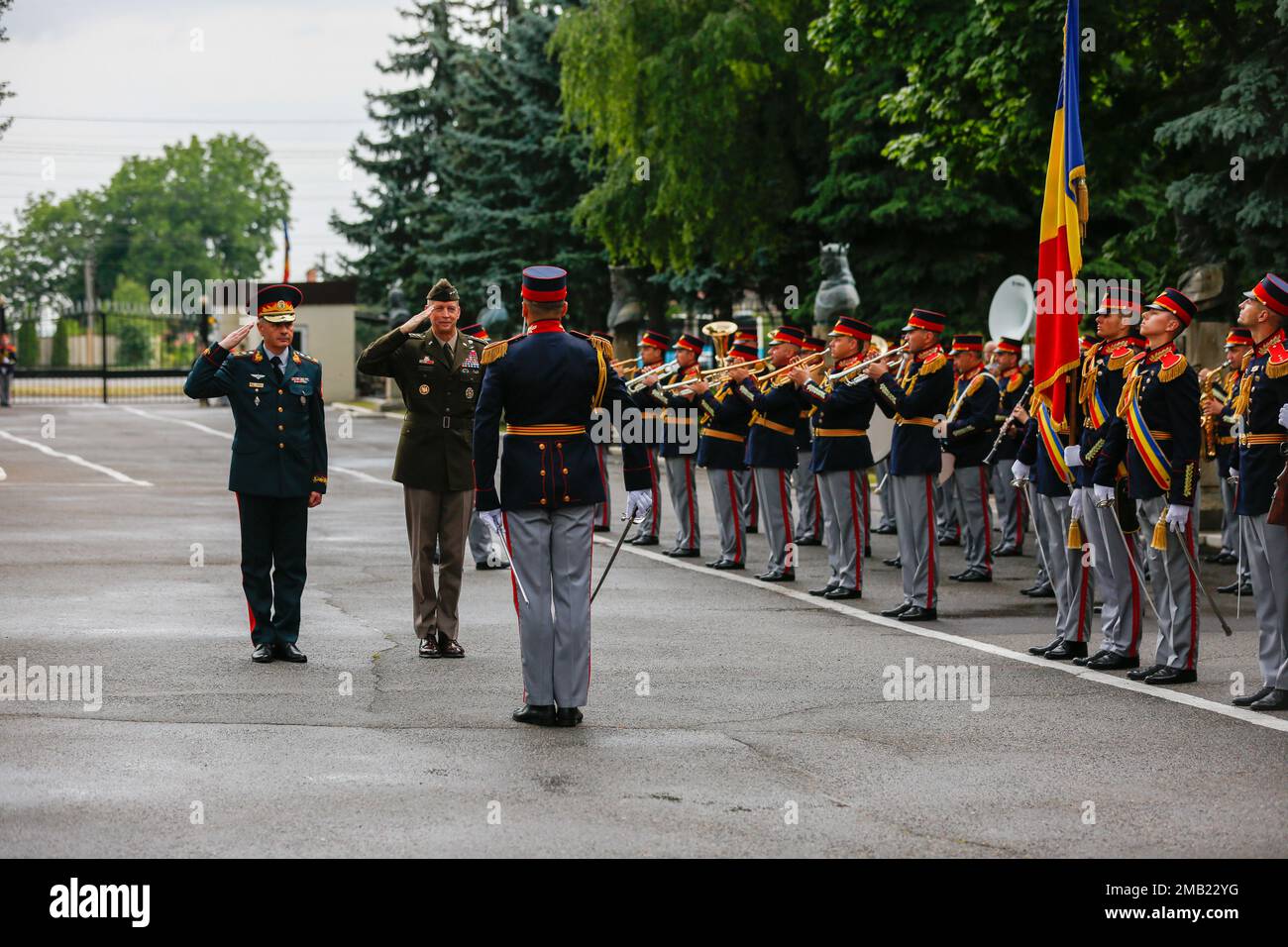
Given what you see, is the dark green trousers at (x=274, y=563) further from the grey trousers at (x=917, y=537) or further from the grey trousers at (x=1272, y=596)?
the grey trousers at (x=1272, y=596)

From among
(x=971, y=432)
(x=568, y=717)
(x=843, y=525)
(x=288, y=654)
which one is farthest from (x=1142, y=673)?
(x=971, y=432)

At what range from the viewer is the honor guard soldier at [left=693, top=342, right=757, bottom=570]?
15547mm

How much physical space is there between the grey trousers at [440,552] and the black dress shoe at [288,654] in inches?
30.5

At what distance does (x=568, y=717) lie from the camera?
8.48 meters

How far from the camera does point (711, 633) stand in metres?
11.6

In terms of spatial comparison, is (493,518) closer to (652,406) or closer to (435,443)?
(435,443)

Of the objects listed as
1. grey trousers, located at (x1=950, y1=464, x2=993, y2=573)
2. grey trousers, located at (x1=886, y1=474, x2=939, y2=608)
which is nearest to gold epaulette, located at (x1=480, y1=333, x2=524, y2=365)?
grey trousers, located at (x1=886, y1=474, x2=939, y2=608)

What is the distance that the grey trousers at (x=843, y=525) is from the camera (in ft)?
44.7

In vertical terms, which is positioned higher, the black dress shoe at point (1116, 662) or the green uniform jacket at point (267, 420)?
the green uniform jacket at point (267, 420)

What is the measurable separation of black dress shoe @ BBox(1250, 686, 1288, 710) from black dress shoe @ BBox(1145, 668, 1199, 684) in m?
0.80

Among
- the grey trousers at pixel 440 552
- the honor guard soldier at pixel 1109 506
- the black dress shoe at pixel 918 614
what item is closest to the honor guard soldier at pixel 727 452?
the black dress shoe at pixel 918 614

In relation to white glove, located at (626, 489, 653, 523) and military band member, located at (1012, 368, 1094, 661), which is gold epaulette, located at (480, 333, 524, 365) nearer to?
white glove, located at (626, 489, 653, 523)
